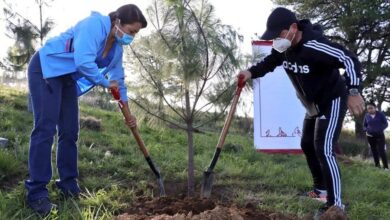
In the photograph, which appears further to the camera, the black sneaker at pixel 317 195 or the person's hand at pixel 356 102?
the black sneaker at pixel 317 195

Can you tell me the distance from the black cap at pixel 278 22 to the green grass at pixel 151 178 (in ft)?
4.53

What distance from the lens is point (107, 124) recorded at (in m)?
7.60

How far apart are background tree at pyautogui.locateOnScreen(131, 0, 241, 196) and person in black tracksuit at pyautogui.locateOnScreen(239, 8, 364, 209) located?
A: 0.27 metres

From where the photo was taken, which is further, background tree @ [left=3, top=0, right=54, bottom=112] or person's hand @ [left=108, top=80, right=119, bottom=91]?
background tree @ [left=3, top=0, right=54, bottom=112]

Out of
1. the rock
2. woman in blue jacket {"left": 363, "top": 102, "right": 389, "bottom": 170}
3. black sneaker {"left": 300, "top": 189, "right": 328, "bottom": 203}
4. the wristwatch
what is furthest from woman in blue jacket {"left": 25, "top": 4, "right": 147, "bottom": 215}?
woman in blue jacket {"left": 363, "top": 102, "right": 389, "bottom": 170}

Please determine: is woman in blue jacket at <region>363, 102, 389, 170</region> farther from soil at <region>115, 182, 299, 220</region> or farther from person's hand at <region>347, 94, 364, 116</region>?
soil at <region>115, 182, 299, 220</region>

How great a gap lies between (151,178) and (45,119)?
4.86ft

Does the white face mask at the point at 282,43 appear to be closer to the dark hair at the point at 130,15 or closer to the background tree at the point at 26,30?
the dark hair at the point at 130,15

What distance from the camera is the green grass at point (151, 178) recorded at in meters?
3.37

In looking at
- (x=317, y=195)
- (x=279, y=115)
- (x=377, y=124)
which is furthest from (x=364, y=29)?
(x=317, y=195)

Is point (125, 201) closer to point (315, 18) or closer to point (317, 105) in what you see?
point (317, 105)

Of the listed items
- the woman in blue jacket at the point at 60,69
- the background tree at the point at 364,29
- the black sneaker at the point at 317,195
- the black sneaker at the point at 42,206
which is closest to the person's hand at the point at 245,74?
the woman in blue jacket at the point at 60,69

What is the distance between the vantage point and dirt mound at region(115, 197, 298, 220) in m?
2.59

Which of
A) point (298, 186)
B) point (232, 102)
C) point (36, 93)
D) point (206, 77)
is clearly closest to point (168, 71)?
point (206, 77)
